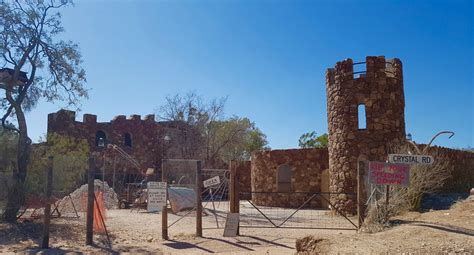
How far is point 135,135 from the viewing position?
107 feet

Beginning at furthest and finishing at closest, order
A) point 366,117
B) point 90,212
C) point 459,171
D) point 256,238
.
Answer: point 459,171, point 366,117, point 256,238, point 90,212

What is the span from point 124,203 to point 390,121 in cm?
1272

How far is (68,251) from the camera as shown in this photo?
32.9 feet

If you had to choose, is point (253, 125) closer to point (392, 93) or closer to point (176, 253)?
point (392, 93)

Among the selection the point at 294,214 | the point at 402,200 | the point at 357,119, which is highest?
the point at 357,119

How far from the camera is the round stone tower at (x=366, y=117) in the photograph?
16.6 m

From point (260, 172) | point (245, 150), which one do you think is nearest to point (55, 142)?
point (260, 172)

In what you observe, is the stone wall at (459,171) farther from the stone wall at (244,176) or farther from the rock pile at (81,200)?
the rock pile at (81,200)

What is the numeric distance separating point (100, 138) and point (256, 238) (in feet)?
77.3

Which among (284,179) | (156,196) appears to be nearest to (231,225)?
(156,196)

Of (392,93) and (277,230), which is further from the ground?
(392,93)

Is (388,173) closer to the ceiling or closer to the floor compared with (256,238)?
closer to the ceiling

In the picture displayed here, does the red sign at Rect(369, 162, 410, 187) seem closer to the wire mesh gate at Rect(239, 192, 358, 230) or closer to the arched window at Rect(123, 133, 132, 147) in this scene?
the wire mesh gate at Rect(239, 192, 358, 230)

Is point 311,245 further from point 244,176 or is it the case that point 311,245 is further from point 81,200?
point 244,176
